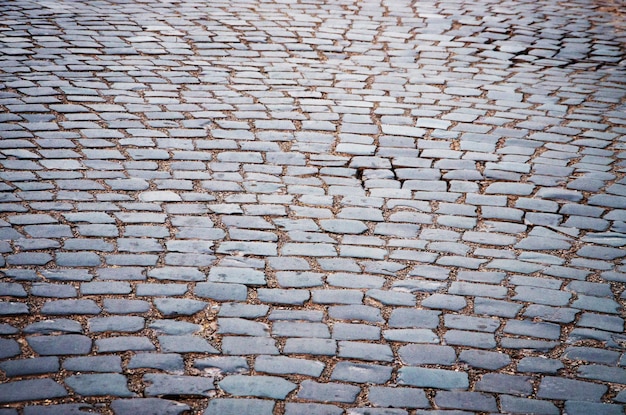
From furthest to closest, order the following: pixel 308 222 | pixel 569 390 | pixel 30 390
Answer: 1. pixel 308 222
2. pixel 569 390
3. pixel 30 390

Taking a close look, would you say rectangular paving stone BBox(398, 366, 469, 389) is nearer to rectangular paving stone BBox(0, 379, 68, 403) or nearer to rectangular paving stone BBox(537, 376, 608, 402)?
rectangular paving stone BBox(537, 376, 608, 402)

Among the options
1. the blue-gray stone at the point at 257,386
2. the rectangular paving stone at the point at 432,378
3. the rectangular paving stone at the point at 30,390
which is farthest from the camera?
the rectangular paving stone at the point at 432,378

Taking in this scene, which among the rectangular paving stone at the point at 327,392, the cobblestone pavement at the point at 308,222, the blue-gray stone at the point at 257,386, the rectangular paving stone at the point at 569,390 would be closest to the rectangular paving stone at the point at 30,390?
the cobblestone pavement at the point at 308,222

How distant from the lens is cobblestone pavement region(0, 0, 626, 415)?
11.4ft

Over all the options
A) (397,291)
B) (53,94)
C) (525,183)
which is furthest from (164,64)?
(397,291)

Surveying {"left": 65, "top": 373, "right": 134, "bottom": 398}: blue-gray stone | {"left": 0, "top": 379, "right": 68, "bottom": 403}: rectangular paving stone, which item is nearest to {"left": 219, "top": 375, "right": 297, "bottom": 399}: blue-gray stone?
{"left": 65, "top": 373, "right": 134, "bottom": 398}: blue-gray stone

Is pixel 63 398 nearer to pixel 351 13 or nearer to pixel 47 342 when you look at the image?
pixel 47 342

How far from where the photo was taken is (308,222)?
482cm

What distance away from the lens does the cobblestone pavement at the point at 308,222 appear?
3.49 m

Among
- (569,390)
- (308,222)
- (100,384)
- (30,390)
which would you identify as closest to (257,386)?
(100,384)

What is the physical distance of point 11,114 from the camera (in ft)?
20.3

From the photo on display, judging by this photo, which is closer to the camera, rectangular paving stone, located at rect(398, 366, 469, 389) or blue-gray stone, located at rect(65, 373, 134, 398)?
blue-gray stone, located at rect(65, 373, 134, 398)

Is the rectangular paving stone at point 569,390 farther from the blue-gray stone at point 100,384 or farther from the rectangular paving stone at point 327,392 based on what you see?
the blue-gray stone at point 100,384

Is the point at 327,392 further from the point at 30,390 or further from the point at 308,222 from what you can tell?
the point at 308,222
